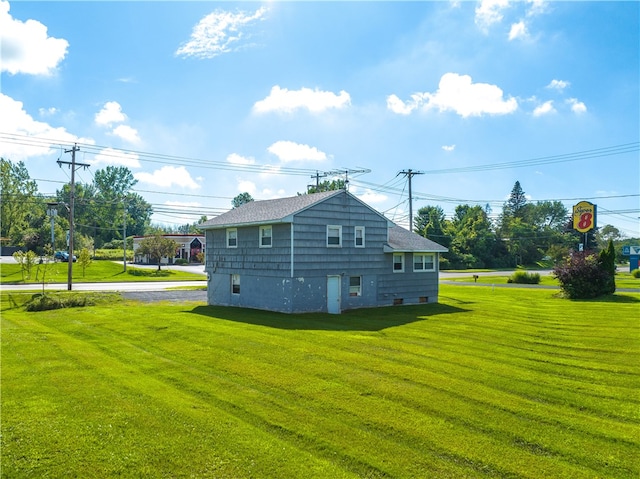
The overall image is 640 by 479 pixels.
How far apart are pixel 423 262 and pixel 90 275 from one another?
39053mm

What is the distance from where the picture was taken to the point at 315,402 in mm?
9148

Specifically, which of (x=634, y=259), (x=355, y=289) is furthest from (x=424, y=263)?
(x=634, y=259)

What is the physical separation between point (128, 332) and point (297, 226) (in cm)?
914

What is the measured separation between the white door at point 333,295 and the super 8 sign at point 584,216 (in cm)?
2943

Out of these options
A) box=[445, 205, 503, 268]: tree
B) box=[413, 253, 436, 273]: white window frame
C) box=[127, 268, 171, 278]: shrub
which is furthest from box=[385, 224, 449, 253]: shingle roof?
box=[445, 205, 503, 268]: tree

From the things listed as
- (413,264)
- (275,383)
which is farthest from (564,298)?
(275,383)

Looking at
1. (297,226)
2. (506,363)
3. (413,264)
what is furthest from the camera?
(413,264)

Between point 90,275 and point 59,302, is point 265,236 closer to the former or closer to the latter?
point 59,302

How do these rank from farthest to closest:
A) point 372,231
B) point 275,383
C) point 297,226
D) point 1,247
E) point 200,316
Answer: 1. point 1,247
2. point 372,231
3. point 297,226
4. point 200,316
5. point 275,383

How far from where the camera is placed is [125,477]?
6285mm

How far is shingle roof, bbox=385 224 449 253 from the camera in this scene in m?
26.3

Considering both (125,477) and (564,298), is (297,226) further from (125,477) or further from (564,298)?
(564,298)

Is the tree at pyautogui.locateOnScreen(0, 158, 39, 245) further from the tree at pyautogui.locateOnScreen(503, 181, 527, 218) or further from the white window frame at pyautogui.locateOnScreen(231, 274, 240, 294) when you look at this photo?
the tree at pyautogui.locateOnScreen(503, 181, 527, 218)

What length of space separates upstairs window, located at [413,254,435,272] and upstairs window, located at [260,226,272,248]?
31.3 feet
